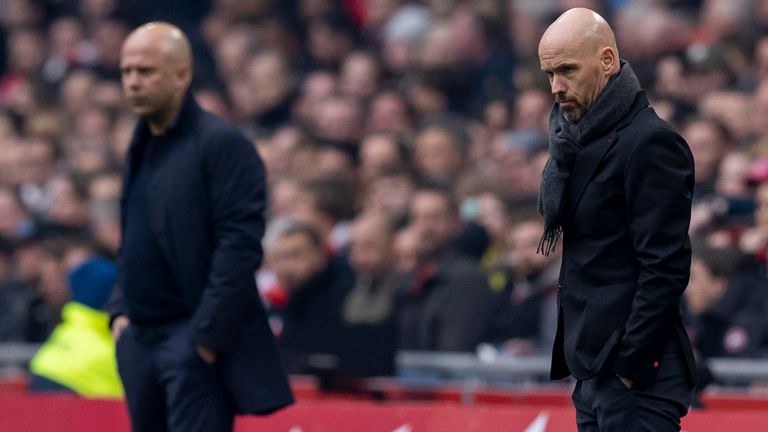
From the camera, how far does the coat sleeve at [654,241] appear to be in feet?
17.6

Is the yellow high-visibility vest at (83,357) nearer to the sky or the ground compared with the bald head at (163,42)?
nearer to the ground

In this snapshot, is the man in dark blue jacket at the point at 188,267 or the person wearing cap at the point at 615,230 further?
the man in dark blue jacket at the point at 188,267

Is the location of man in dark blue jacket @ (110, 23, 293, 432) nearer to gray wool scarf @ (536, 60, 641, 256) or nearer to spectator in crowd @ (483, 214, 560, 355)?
gray wool scarf @ (536, 60, 641, 256)

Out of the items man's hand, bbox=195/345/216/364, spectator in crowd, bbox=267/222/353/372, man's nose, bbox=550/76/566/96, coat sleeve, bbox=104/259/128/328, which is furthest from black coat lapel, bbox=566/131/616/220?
spectator in crowd, bbox=267/222/353/372

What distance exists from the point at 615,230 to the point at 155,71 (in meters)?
2.51

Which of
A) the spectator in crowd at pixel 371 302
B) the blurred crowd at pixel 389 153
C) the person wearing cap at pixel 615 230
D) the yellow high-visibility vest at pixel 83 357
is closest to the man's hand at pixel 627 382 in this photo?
the person wearing cap at pixel 615 230

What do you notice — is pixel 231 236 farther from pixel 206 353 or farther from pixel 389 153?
pixel 389 153

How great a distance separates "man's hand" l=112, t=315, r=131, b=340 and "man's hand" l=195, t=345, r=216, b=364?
54 centimetres

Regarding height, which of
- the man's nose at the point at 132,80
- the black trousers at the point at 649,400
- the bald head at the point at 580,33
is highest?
the bald head at the point at 580,33

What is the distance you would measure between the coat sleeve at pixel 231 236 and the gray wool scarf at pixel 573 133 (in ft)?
5.63

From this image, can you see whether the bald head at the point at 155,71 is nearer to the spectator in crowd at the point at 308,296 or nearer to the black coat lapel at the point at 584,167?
the black coat lapel at the point at 584,167

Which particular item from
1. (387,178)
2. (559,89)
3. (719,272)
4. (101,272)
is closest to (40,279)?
(387,178)

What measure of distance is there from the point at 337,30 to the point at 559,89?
32.7 ft

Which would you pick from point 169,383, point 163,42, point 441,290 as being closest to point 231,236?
point 169,383
